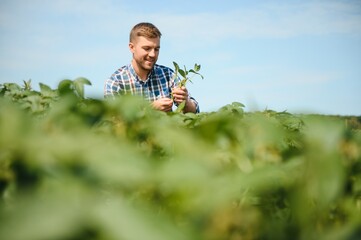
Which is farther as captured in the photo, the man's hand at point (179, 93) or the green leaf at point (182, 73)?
the man's hand at point (179, 93)

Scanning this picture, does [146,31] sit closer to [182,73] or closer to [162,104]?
[182,73]

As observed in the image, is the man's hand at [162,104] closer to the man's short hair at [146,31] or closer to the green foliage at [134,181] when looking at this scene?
the man's short hair at [146,31]

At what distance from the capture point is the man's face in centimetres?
493

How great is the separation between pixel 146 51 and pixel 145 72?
0.36 meters

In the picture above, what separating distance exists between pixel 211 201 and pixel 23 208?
0.24 meters

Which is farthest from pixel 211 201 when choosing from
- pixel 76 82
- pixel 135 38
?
pixel 135 38

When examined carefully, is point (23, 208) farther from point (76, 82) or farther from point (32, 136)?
point (76, 82)

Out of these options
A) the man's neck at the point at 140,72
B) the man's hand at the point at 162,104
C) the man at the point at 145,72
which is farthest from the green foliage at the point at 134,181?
the man's neck at the point at 140,72

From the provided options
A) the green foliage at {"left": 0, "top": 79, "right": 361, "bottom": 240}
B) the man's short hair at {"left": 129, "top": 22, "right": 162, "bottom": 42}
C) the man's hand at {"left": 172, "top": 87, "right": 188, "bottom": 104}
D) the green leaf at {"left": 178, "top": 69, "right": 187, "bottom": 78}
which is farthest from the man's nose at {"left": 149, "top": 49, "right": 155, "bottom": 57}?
the green foliage at {"left": 0, "top": 79, "right": 361, "bottom": 240}

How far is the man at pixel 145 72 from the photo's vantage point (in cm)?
490

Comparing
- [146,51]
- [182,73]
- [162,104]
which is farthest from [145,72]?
[162,104]

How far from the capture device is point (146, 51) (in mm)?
4945

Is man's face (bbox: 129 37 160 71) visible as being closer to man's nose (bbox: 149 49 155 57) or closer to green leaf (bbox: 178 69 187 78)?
man's nose (bbox: 149 49 155 57)

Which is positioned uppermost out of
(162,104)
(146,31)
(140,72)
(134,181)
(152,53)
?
(146,31)
